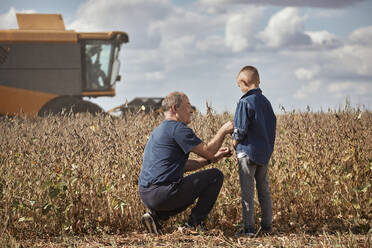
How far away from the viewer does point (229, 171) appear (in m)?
4.84

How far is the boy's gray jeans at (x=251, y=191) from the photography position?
398cm

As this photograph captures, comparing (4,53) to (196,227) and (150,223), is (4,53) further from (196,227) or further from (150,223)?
(196,227)

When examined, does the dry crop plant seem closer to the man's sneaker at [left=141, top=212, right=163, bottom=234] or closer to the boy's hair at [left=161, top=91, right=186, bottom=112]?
the man's sneaker at [left=141, top=212, right=163, bottom=234]

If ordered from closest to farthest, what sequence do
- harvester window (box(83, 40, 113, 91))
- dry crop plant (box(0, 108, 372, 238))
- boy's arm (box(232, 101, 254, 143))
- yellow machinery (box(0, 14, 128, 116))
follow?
boy's arm (box(232, 101, 254, 143)), dry crop plant (box(0, 108, 372, 238)), yellow machinery (box(0, 14, 128, 116)), harvester window (box(83, 40, 113, 91))

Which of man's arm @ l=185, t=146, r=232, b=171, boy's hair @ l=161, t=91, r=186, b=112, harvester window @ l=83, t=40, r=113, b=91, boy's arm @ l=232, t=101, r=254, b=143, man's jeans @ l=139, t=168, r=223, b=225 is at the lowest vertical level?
man's jeans @ l=139, t=168, r=223, b=225

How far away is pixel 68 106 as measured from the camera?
14.9 meters

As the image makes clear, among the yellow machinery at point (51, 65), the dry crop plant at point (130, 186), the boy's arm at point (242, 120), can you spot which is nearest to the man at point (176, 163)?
the boy's arm at point (242, 120)

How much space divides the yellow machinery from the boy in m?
11.4

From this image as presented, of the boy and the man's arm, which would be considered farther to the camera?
the man's arm

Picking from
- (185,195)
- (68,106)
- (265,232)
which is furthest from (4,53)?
(265,232)

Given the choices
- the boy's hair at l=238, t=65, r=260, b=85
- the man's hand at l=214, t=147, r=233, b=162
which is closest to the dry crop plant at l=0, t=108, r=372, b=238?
the man's hand at l=214, t=147, r=233, b=162

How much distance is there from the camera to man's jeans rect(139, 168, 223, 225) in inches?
158

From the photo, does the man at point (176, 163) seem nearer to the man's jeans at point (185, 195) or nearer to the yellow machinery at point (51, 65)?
the man's jeans at point (185, 195)

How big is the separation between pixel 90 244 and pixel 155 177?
2.82 ft
